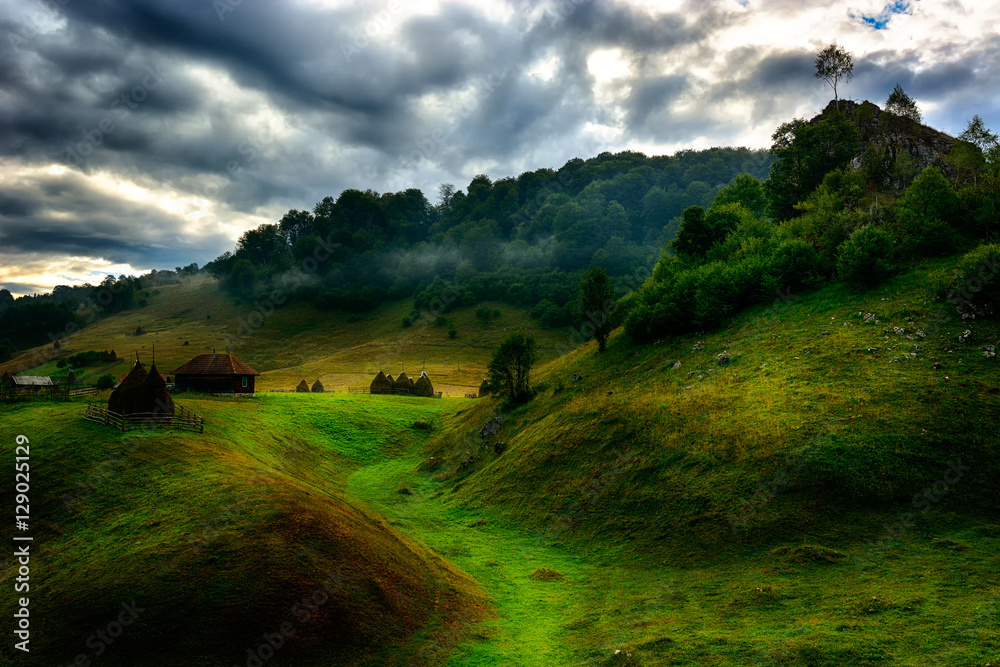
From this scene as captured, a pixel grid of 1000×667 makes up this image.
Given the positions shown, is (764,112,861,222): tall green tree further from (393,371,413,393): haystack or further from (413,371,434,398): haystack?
(393,371,413,393): haystack

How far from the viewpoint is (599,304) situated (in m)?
50.6

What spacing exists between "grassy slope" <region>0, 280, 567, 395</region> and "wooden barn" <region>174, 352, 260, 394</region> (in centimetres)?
2647

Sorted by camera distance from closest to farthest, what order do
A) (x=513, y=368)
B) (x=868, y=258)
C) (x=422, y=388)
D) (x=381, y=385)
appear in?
(x=868, y=258) → (x=513, y=368) → (x=381, y=385) → (x=422, y=388)

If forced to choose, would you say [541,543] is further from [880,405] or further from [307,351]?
[307,351]

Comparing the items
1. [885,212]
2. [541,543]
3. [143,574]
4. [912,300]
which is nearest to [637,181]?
[885,212]

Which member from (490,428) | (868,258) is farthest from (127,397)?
(868,258)

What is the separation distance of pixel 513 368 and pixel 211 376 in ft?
107

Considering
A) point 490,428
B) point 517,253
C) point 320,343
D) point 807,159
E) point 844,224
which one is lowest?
point 490,428

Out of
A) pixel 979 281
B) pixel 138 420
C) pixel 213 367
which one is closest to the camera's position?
pixel 979 281

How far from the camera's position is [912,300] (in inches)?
1399

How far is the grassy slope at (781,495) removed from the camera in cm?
1750

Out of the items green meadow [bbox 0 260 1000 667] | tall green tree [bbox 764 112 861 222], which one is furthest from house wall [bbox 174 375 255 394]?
tall green tree [bbox 764 112 861 222]

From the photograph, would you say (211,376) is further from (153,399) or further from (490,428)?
(490,428)

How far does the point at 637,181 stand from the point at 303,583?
7548 inches
